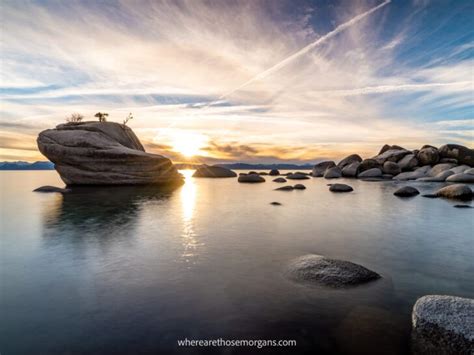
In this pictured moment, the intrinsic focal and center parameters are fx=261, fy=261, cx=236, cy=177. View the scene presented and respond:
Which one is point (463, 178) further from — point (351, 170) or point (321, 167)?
point (321, 167)

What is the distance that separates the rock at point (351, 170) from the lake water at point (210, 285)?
148 ft

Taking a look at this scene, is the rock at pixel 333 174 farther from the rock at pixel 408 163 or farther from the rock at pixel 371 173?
the rock at pixel 408 163

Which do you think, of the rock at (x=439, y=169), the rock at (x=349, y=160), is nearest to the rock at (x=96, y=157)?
the rock at (x=349, y=160)

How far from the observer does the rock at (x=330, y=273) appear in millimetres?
6141

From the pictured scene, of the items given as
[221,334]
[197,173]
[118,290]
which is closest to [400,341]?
[221,334]

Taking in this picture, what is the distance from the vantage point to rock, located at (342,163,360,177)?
56562 mm

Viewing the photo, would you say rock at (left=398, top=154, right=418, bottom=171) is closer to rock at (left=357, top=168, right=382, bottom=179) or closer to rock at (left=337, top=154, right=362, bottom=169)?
rock at (left=357, top=168, right=382, bottom=179)

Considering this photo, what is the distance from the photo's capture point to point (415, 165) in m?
52.7

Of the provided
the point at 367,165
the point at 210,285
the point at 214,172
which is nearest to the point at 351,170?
the point at 367,165

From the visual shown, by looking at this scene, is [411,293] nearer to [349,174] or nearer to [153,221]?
[153,221]

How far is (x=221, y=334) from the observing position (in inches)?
171

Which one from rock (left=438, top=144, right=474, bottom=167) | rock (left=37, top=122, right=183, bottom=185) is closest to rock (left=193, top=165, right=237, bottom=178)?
rock (left=37, top=122, right=183, bottom=185)

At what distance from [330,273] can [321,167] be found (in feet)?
221

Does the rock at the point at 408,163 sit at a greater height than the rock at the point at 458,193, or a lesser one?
greater
